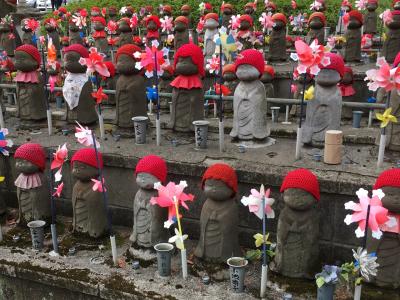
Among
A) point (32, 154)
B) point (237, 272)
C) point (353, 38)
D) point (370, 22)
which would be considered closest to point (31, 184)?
point (32, 154)

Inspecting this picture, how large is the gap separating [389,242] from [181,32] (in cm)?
749

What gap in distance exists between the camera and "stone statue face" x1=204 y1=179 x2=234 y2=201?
4188 mm

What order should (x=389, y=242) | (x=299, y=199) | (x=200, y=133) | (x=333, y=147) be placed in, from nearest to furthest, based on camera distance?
(x=389, y=242) → (x=299, y=199) → (x=333, y=147) → (x=200, y=133)

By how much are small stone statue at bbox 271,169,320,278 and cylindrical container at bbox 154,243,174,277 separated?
101 cm

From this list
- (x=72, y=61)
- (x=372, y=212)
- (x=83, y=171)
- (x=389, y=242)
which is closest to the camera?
(x=372, y=212)

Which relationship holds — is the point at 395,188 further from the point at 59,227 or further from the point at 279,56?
the point at 279,56

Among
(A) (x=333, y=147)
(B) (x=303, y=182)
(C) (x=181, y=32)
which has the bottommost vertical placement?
(B) (x=303, y=182)

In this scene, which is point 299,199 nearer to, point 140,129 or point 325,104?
point 325,104

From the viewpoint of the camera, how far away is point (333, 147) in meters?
4.69

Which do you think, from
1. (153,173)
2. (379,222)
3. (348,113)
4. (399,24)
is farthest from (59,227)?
(399,24)

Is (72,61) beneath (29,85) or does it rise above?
above

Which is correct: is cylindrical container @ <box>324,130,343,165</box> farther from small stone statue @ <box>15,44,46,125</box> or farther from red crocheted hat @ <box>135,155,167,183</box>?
small stone statue @ <box>15,44,46,125</box>

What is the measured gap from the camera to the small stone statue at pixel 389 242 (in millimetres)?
3688

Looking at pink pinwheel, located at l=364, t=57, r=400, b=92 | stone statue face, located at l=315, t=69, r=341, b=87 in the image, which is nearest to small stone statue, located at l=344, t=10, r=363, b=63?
stone statue face, located at l=315, t=69, r=341, b=87
